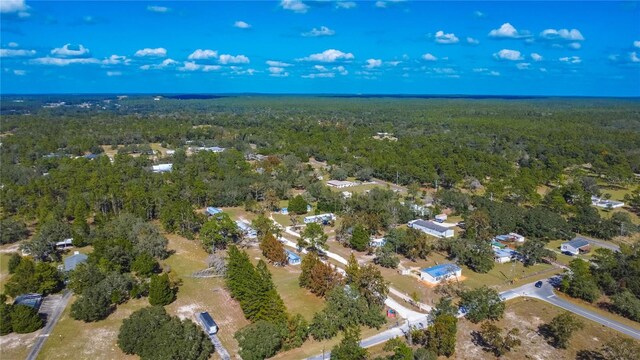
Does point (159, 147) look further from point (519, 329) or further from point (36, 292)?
point (519, 329)

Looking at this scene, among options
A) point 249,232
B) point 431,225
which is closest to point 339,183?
point 431,225

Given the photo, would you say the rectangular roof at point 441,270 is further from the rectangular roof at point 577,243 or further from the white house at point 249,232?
the white house at point 249,232

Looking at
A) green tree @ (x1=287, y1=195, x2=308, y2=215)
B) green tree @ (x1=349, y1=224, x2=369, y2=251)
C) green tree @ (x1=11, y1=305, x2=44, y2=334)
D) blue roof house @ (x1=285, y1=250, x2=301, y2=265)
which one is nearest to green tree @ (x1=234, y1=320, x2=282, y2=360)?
green tree @ (x1=11, y1=305, x2=44, y2=334)

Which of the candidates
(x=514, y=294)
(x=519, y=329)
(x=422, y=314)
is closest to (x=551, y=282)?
(x=514, y=294)

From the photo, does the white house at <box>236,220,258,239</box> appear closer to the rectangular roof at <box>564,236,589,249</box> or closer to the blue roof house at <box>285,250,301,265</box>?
the blue roof house at <box>285,250,301,265</box>

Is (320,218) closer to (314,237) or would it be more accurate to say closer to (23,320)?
(314,237)

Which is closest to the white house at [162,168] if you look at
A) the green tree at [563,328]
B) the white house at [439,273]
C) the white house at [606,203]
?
the white house at [439,273]
